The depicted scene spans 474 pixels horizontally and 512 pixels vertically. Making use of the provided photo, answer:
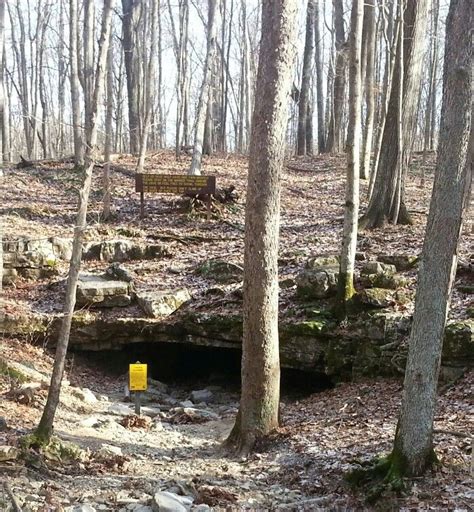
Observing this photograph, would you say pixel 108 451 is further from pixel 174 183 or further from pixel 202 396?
pixel 174 183

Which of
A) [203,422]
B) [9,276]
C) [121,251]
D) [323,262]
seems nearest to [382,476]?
[203,422]

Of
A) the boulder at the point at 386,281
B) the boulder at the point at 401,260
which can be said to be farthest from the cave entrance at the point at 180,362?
the boulder at the point at 401,260

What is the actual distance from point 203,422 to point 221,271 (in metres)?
3.79

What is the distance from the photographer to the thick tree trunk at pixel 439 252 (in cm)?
447

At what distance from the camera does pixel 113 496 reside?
5.11 m

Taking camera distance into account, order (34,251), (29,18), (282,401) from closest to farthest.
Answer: (282,401) → (34,251) → (29,18)

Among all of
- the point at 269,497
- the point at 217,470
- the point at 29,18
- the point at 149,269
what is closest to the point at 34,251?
the point at 149,269

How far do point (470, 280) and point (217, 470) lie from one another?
18.9 ft

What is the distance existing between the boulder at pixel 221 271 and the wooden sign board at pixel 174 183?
3657mm

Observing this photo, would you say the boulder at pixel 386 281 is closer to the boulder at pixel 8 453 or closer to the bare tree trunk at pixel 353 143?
the bare tree trunk at pixel 353 143

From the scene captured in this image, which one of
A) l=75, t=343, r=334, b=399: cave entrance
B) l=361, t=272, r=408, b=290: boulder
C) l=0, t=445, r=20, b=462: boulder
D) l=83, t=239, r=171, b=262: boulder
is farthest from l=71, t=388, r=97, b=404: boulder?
l=361, t=272, r=408, b=290: boulder

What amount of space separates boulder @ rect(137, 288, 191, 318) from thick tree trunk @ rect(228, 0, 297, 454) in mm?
3845

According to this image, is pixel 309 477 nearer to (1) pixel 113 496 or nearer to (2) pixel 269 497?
(2) pixel 269 497

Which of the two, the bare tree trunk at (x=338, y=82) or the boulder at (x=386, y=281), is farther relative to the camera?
the bare tree trunk at (x=338, y=82)
